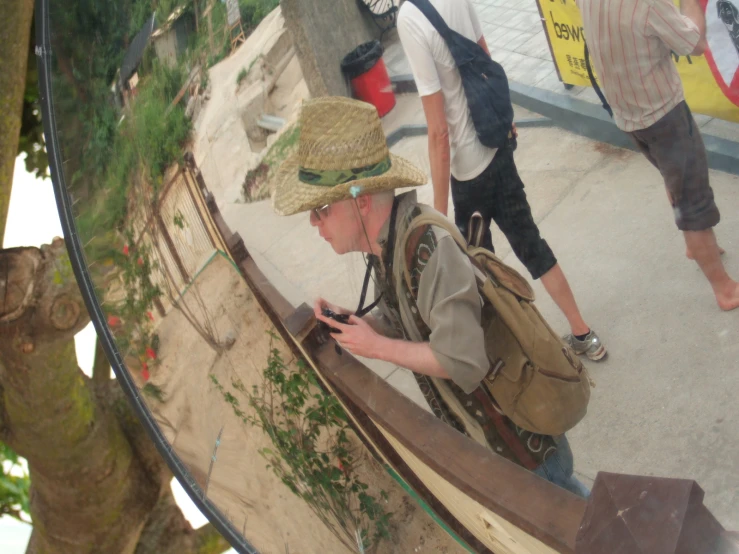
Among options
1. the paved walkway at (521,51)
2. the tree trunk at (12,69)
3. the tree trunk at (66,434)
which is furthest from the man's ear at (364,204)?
the tree trunk at (66,434)

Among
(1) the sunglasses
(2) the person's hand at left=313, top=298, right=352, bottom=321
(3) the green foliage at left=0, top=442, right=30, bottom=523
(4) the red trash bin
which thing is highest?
(4) the red trash bin

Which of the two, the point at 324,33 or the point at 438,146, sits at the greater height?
the point at 324,33

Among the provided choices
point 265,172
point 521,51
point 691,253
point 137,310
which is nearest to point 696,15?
point 521,51

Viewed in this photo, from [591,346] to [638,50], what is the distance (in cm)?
54

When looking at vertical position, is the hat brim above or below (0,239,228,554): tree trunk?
above

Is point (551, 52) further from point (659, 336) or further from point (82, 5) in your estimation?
point (82, 5)

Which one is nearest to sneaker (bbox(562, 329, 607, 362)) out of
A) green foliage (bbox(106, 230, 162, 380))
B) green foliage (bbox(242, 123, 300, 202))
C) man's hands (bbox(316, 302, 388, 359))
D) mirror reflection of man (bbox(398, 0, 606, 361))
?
mirror reflection of man (bbox(398, 0, 606, 361))

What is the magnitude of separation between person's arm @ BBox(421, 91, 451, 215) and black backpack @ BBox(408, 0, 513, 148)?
0.14 feet

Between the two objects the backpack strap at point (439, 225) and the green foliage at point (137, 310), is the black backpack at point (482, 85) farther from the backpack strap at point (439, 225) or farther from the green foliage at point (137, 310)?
the green foliage at point (137, 310)

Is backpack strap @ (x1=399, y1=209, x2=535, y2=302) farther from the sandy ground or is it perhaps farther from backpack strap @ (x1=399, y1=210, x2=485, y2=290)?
the sandy ground

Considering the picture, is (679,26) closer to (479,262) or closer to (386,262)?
(479,262)

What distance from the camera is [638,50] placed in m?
1.15

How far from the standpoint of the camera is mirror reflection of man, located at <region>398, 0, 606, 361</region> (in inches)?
45.9

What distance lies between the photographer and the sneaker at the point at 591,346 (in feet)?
4.83
